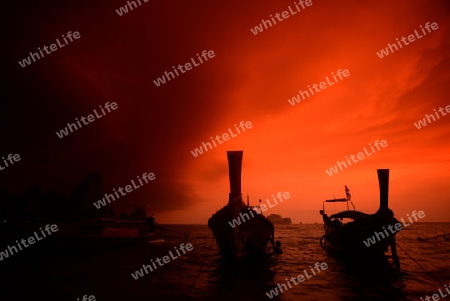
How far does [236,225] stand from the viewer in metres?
24.1

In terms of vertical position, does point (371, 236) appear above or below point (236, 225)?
below

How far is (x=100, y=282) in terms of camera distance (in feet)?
56.7

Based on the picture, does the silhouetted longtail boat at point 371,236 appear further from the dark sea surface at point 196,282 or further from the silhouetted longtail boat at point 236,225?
the silhouetted longtail boat at point 236,225

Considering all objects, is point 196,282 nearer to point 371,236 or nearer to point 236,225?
point 236,225

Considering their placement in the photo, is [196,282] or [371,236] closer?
[196,282]

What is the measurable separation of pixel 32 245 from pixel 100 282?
17752 mm

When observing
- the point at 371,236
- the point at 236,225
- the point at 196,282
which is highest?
the point at 236,225

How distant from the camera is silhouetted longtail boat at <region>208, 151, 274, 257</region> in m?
24.3

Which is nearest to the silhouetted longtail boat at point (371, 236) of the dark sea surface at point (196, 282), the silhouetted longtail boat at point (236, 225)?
the dark sea surface at point (196, 282)

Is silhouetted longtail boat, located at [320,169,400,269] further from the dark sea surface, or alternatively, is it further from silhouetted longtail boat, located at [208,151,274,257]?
silhouetted longtail boat, located at [208,151,274,257]

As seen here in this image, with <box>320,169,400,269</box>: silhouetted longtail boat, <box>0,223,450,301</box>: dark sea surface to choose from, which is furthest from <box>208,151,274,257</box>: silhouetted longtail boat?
<box>320,169,400,269</box>: silhouetted longtail boat

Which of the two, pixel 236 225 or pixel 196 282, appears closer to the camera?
pixel 196 282

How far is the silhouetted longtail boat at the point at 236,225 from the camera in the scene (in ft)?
79.9

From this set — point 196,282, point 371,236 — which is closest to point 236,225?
point 196,282
